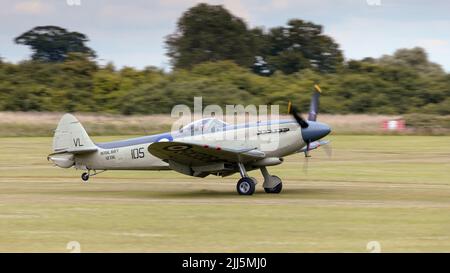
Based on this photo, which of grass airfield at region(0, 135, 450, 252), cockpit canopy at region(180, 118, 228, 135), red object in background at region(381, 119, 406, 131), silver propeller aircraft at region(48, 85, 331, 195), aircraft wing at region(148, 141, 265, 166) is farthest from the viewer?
red object in background at region(381, 119, 406, 131)

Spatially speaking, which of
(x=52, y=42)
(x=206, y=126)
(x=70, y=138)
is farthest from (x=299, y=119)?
(x=52, y=42)

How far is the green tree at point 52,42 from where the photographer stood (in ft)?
293

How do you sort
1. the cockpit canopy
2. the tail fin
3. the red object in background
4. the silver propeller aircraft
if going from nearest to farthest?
1. the silver propeller aircraft
2. the cockpit canopy
3. the tail fin
4. the red object in background

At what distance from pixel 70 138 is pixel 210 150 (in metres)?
4.36

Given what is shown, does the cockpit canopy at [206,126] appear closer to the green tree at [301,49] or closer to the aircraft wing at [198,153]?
the aircraft wing at [198,153]

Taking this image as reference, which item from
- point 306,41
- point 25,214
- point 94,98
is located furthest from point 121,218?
point 306,41

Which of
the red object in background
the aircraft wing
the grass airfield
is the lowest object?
the grass airfield

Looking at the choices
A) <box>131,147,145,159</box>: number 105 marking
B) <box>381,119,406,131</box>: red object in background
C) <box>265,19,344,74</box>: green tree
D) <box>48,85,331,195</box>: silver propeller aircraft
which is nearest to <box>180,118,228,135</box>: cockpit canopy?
<box>48,85,331,195</box>: silver propeller aircraft

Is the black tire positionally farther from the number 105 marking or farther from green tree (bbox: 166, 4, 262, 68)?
green tree (bbox: 166, 4, 262, 68)

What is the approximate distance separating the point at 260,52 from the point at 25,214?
224 ft

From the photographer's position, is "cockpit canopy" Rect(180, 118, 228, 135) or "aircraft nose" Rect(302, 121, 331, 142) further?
"cockpit canopy" Rect(180, 118, 228, 135)

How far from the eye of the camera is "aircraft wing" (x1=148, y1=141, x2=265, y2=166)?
17.6m

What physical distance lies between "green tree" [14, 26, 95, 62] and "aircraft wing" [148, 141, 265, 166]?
2826 inches

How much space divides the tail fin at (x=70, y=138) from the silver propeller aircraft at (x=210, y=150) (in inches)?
1.1
